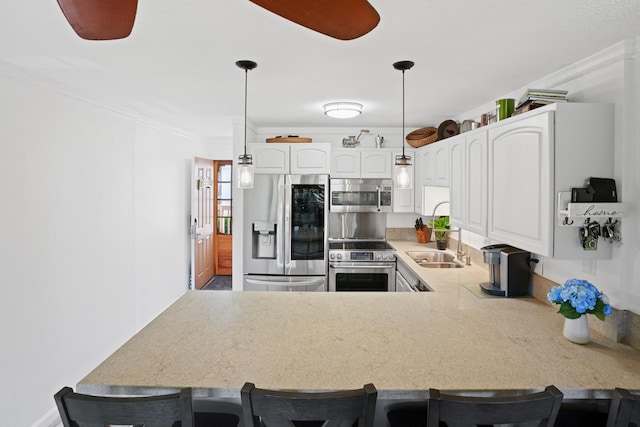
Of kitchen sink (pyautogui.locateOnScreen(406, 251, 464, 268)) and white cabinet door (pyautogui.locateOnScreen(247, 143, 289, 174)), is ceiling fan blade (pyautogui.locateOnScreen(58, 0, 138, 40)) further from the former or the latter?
kitchen sink (pyautogui.locateOnScreen(406, 251, 464, 268))

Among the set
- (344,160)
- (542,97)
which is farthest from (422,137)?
(542,97)

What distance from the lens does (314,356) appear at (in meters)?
1.53

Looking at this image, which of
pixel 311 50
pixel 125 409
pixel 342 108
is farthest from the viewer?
pixel 342 108

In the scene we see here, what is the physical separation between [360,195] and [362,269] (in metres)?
0.85

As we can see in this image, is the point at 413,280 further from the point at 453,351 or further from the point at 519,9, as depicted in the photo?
the point at 519,9

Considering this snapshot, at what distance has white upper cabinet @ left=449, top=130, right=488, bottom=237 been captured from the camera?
97.0 inches

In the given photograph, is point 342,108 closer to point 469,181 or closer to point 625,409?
point 469,181

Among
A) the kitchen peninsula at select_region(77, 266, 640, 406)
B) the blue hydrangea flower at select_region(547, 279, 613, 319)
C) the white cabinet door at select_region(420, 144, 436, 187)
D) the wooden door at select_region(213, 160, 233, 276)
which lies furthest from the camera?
the wooden door at select_region(213, 160, 233, 276)

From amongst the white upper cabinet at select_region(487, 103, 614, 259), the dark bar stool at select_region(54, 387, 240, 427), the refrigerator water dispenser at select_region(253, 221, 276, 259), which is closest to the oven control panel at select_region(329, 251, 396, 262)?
the refrigerator water dispenser at select_region(253, 221, 276, 259)

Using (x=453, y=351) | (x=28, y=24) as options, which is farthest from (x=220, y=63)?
(x=453, y=351)

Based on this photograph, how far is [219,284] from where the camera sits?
20.3 feet

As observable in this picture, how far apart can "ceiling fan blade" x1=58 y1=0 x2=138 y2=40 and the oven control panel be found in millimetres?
3071

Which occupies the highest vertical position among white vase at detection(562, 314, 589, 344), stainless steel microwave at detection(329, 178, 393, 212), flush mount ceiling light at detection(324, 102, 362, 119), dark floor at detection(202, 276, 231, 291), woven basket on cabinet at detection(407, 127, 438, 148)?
flush mount ceiling light at detection(324, 102, 362, 119)

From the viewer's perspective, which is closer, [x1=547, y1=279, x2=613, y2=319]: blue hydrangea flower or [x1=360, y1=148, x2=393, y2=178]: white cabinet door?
[x1=547, y1=279, x2=613, y2=319]: blue hydrangea flower
